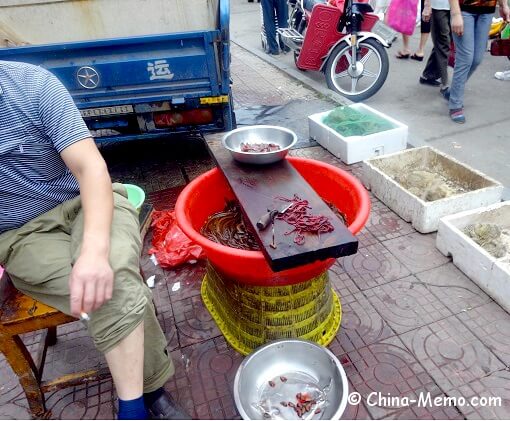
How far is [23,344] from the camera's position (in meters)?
2.21

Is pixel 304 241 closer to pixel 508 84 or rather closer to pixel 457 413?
pixel 457 413

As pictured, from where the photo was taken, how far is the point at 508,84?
6.61 m

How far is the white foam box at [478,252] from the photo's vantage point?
274 centimetres

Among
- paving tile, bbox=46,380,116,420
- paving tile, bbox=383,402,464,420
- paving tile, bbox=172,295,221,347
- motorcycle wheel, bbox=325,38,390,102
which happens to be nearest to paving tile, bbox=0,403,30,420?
paving tile, bbox=46,380,116,420

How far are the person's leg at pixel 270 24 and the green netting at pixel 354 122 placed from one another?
4.52 m

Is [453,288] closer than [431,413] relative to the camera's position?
No

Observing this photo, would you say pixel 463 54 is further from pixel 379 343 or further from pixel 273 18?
pixel 273 18

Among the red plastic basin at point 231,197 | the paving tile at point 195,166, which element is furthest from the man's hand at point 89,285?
the paving tile at point 195,166

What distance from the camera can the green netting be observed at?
4594mm

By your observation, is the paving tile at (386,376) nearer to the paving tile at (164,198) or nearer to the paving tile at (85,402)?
the paving tile at (85,402)

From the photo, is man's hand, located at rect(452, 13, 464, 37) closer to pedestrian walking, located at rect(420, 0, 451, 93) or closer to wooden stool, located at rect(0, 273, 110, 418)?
pedestrian walking, located at rect(420, 0, 451, 93)

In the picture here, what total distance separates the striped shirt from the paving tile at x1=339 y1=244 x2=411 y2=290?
2084 mm

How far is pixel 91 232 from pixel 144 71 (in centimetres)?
253

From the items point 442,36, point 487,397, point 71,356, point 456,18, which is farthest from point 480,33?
point 71,356
